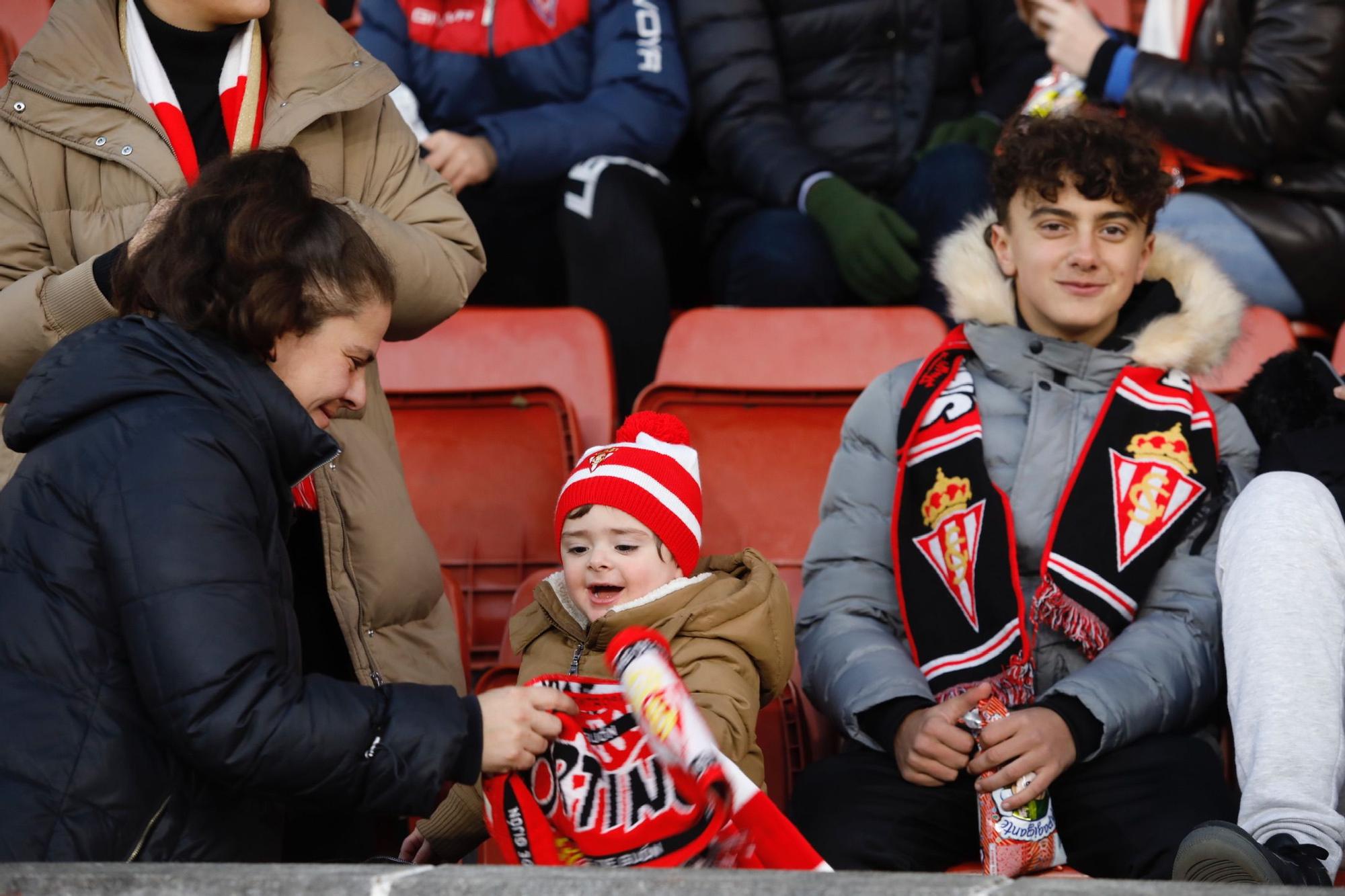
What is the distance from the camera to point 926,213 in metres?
3.53

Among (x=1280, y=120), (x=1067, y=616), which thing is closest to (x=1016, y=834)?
(x=1067, y=616)

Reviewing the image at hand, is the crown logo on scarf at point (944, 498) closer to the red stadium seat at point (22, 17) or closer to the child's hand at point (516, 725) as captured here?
the child's hand at point (516, 725)

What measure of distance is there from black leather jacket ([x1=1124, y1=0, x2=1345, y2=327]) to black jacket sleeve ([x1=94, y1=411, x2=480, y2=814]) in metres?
2.47

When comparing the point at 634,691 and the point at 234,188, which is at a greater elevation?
the point at 234,188

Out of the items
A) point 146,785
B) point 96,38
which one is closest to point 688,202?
point 96,38

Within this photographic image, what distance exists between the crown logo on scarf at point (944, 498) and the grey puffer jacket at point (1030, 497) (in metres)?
0.08

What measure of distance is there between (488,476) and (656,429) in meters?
0.79

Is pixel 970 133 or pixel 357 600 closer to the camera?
pixel 357 600

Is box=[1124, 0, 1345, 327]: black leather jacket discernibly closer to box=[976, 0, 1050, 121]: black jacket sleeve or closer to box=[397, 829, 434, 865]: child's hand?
box=[976, 0, 1050, 121]: black jacket sleeve

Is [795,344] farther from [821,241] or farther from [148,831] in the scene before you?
[148,831]

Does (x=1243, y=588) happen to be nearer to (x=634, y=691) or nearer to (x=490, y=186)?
(x=634, y=691)

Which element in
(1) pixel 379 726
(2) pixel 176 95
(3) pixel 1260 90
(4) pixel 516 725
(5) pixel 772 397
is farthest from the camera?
(3) pixel 1260 90

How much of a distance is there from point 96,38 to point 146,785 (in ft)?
3.99

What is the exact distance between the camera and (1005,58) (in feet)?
13.1
